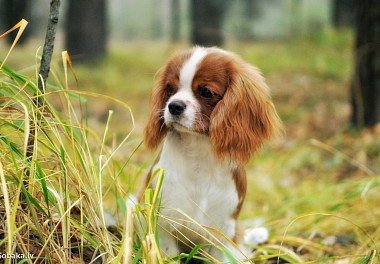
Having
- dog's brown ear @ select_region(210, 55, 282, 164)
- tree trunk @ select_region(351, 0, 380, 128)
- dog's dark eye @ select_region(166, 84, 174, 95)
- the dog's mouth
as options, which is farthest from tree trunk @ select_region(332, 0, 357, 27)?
the dog's mouth

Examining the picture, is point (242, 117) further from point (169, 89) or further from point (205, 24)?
point (205, 24)

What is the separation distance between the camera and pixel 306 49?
43.5 ft

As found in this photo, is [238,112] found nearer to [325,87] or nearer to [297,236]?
[297,236]

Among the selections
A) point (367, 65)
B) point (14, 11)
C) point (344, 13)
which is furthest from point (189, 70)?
point (14, 11)

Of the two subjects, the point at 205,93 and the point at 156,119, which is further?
the point at 156,119

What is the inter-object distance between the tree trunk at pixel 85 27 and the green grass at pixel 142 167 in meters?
0.39

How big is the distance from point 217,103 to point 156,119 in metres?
0.36

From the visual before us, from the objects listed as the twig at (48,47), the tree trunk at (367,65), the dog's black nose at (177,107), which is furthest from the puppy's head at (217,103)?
the tree trunk at (367,65)

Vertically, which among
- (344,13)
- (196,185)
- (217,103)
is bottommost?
(344,13)

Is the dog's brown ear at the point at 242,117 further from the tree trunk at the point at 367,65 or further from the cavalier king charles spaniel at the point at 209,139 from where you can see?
the tree trunk at the point at 367,65

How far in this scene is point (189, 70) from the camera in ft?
9.61

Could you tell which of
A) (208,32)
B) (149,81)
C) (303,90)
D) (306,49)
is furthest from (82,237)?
(306,49)

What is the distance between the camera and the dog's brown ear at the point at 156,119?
315cm

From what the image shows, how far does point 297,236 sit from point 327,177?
2.03 metres
